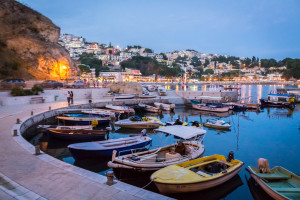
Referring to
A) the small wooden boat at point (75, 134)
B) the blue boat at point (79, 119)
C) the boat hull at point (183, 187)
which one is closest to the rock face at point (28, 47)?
the blue boat at point (79, 119)

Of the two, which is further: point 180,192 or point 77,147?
point 77,147

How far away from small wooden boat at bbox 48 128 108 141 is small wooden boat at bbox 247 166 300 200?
9.99m

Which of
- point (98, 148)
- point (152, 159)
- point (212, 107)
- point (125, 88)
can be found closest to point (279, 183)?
point (152, 159)

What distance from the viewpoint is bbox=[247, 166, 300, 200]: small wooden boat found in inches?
274

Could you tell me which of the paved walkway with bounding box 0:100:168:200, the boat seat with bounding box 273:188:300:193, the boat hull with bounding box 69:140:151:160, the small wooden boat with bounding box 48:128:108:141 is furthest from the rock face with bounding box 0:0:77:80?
the boat seat with bounding box 273:188:300:193

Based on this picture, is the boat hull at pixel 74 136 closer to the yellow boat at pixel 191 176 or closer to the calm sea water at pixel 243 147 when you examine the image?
the calm sea water at pixel 243 147

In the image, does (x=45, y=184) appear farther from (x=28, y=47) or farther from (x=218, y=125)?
(x=28, y=47)

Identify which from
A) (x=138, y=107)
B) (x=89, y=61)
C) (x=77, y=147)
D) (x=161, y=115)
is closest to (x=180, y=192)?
(x=77, y=147)

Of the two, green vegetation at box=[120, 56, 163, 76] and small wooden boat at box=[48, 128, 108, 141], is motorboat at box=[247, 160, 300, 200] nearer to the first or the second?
small wooden boat at box=[48, 128, 108, 141]

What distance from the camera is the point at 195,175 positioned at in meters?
7.55

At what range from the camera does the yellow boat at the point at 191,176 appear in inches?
276

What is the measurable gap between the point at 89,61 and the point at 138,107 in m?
85.8

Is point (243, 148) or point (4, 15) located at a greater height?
point (4, 15)

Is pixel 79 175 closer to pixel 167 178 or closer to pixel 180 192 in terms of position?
pixel 167 178
